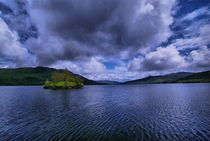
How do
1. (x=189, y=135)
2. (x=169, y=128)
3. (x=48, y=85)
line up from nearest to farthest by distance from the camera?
1. (x=189, y=135)
2. (x=169, y=128)
3. (x=48, y=85)

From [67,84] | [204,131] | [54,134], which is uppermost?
[67,84]

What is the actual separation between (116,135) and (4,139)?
17.9 metres

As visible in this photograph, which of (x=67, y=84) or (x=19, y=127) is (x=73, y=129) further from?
(x=67, y=84)

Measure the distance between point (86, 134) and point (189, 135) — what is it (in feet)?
56.9

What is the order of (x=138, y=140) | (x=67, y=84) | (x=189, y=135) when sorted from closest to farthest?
(x=138, y=140) → (x=189, y=135) → (x=67, y=84)

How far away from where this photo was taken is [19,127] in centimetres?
2150

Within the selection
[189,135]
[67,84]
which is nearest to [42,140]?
[189,135]

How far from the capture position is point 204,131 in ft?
63.7

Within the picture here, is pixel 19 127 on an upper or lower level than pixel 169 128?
upper

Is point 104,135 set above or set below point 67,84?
below

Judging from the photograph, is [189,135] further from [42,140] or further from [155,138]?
[42,140]

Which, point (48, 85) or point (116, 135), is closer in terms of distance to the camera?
point (116, 135)

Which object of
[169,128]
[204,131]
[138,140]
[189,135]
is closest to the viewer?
[138,140]

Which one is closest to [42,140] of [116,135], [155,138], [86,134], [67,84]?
[86,134]
